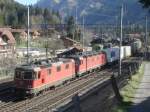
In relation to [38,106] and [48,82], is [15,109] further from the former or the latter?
[48,82]

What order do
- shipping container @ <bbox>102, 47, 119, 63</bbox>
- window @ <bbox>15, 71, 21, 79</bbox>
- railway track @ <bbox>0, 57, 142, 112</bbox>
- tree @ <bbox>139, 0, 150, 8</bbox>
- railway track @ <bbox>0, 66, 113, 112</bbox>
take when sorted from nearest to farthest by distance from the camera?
tree @ <bbox>139, 0, 150, 8</bbox>, railway track @ <bbox>0, 57, 142, 112</bbox>, railway track @ <bbox>0, 66, 113, 112</bbox>, window @ <bbox>15, 71, 21, 79</bbox>, shipping container @ <bbox>102, 47, 119, 63</bbox>

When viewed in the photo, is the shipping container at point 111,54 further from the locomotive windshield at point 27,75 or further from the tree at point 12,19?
the tree at point 12,19

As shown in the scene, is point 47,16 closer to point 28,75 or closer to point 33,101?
point 28,75

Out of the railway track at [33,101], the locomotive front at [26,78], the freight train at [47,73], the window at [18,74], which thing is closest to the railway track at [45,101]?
the railway track at [33,101]

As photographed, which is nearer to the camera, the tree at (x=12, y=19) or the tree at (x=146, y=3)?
the tree at (x=146, y=3)

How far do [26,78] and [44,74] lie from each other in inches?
93.3

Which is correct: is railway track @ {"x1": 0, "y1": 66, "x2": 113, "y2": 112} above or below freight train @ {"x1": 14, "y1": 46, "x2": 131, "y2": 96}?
below

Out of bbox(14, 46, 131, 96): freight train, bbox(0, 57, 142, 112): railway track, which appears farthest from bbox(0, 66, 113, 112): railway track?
bbox(14, 46, 131, 96): freight train

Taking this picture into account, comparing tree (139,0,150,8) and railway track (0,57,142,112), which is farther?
railway track (0,57,142,112)

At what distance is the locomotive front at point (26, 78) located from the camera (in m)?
35.4

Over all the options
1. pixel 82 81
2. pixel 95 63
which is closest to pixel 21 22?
pixel 95 63

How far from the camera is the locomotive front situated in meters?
35.4

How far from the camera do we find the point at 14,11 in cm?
16588

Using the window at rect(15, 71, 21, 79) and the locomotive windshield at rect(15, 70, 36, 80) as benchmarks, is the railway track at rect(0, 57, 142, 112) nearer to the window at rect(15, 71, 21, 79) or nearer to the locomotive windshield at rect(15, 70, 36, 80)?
the locomotive windshield at rect(15, 70, 36, 80)
